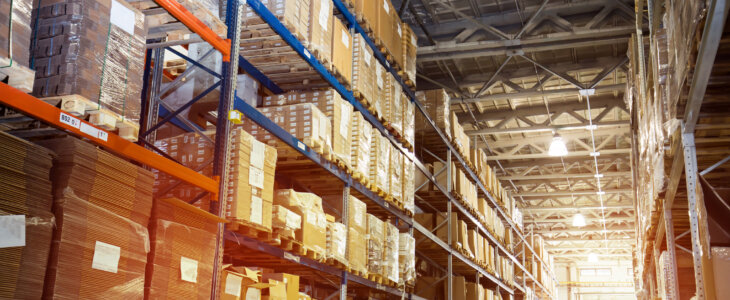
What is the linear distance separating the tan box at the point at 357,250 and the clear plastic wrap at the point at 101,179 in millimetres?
3606

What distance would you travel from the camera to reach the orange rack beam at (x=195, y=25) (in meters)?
4.43

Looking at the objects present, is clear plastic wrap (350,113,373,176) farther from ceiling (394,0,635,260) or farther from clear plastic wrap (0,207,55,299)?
Result: clear plastic wrap (0,207,55,299)

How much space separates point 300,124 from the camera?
684cm

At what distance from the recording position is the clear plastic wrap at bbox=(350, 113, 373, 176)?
7.91 m

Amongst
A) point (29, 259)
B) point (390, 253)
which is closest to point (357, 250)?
point (390, 253)

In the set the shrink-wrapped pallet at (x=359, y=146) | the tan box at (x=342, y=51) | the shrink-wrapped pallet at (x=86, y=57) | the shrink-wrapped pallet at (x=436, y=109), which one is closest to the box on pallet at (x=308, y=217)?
the shrink-wrapped pallet at (x=359, y=146)

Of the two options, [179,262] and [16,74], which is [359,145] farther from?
[16,74]

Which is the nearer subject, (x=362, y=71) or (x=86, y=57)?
(x=86, y=57)

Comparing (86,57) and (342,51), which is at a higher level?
(342,51)

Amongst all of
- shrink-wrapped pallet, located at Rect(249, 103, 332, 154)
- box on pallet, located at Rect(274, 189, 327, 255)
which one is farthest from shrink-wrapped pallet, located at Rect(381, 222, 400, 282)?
shrink-wrapped pallet, located at Rect(249, 103, 332, 154)

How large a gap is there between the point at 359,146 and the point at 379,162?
71 cm

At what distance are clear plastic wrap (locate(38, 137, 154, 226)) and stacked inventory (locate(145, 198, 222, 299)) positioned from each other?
18 centimetres

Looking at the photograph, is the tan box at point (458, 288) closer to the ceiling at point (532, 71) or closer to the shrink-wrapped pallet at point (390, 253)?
the ceiling at point (532, 71)

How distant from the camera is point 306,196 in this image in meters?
6.73
